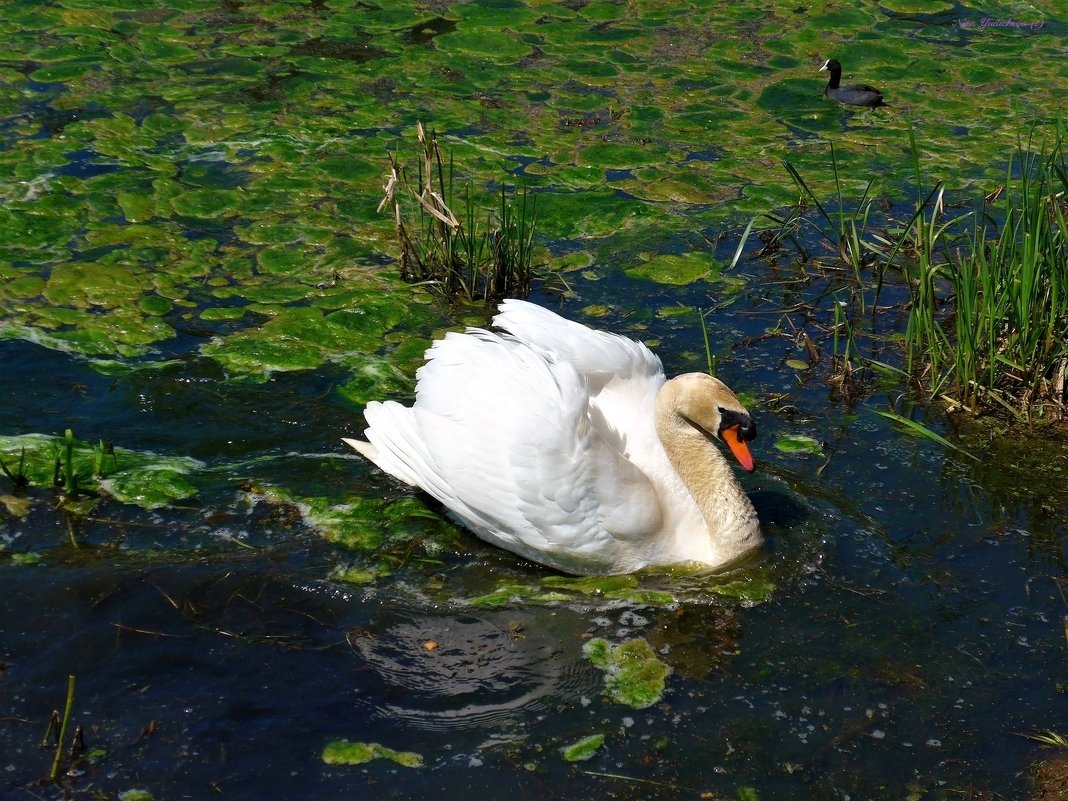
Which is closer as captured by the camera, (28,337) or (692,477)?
(692,477)

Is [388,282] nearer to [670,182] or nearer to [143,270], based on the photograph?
[143,270]

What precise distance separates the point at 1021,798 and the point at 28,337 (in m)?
4.66

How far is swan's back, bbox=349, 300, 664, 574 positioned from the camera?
4176 mm

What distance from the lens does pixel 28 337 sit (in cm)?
565

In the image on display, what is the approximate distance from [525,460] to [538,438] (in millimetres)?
100

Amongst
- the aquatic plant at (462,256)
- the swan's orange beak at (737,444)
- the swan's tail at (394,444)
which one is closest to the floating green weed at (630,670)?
the swan's orange beak at (737,444)

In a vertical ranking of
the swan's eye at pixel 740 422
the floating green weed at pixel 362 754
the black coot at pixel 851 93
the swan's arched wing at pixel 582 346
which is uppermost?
the black coot at pixel 851 93

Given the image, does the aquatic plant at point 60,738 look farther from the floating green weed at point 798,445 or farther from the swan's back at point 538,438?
the floating green weed at point 798,445

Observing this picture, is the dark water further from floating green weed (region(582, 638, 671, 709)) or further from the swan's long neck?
the swan's long neck

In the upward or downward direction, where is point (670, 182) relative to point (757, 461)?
upward

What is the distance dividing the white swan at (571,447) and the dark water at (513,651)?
0.23 meters

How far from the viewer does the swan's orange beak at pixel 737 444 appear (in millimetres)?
4484

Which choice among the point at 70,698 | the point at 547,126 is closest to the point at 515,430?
the point at 70,698

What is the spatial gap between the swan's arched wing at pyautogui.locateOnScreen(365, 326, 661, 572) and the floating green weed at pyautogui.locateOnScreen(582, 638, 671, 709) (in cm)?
42
